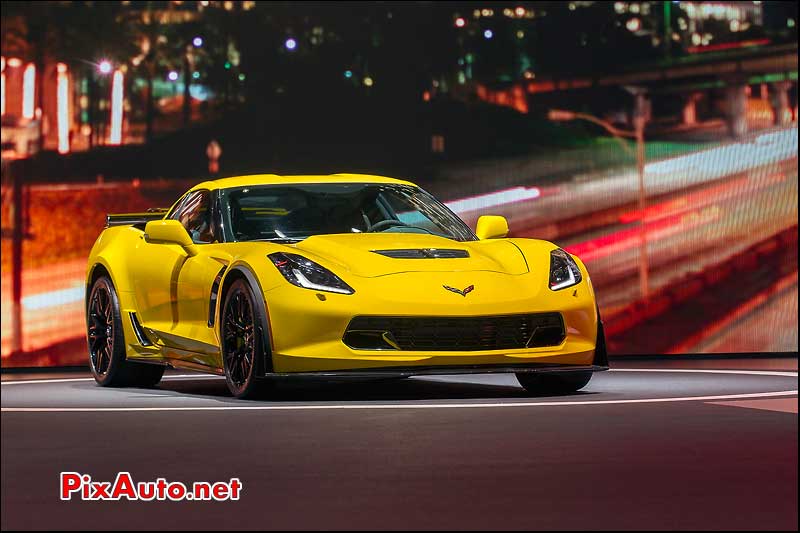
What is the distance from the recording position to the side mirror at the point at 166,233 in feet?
37.6

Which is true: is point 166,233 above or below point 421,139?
below

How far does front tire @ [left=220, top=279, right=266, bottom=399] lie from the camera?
10.5 meters

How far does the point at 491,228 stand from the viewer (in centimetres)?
1158

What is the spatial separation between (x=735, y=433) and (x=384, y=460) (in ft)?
6.48

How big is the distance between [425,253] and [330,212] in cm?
114

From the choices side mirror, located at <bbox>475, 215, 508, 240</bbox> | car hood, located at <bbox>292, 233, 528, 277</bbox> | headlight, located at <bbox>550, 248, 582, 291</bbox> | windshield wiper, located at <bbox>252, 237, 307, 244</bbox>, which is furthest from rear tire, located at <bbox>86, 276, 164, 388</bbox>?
headlight, located at <bbox>550, 248, 582, 291</bbox>

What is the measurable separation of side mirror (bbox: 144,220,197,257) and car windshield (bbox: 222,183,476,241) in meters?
0.29

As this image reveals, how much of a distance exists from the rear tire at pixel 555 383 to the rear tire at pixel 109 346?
283 centimetres

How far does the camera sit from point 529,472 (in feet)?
24.5

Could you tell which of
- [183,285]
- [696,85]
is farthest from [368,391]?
[696,85]

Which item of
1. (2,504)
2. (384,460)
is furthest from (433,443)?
(2,504)

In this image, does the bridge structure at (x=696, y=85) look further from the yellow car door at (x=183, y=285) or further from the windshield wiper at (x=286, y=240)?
the windshield wiper at (x=286, y=240)

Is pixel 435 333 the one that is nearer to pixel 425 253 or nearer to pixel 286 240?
pixel 425 253

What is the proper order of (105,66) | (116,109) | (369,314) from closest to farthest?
(369,314) → (116,109) → (105,66)
